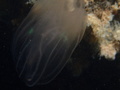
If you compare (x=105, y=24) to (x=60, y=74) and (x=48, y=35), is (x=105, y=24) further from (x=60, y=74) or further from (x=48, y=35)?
(x=60, y=74)

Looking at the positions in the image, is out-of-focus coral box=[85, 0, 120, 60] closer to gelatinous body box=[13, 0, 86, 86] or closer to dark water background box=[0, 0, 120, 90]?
gelatinous body box=[13, 0, 86, 86]

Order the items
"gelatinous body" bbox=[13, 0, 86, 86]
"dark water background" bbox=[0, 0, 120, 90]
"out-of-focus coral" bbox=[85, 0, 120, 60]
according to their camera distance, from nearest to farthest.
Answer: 1. "gelatinous body" bbox=[13, 0, 86, 86]
2. "out-of-focus coral" bbox=[85, 0, 120, 60]
3. "dark water background" bbox=[0, 0, 120, 90]

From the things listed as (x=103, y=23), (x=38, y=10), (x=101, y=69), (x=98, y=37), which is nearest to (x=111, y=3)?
(x=103, y=23)

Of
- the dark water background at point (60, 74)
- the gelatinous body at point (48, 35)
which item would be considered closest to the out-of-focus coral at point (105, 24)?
the gelatinous body at point (48, 35)

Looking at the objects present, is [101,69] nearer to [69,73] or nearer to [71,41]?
[69,73]

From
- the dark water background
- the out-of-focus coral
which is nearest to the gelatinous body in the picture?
the out-of-focus coral

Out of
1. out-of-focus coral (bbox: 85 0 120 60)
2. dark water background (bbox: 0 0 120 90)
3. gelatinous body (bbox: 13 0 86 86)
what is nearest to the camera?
gelatinous body (bbox: 13 0 86 86)

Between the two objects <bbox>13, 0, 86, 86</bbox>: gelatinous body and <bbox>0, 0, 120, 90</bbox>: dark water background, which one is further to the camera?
<bbox>0, 0, 120, 90</bbox>: dark water background

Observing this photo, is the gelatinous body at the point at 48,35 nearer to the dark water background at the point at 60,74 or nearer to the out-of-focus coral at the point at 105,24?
the out-of-focus coral at the point at 105,24
